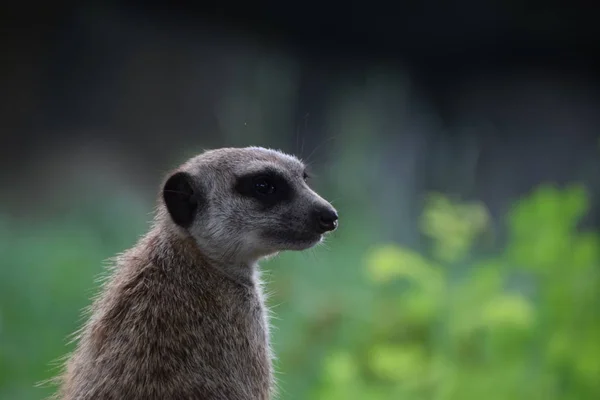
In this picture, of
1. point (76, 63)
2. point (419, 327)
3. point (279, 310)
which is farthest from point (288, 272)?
point (76, 63)

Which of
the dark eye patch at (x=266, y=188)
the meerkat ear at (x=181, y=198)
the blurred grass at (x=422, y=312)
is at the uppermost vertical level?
the dark eye patch at (x=266, y=188)

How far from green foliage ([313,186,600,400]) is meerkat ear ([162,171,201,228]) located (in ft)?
2.49

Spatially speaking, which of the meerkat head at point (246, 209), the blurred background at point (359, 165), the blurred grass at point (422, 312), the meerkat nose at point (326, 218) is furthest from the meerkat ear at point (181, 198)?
the blurred grass at point (422, 312)

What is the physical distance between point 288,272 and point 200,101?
557mm

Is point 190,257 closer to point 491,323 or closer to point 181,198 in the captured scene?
point 181,198

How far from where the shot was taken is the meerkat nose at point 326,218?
1051 millimetres

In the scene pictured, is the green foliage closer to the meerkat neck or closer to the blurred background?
the blurred background

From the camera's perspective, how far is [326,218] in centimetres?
105

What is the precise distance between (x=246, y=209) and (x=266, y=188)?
4cm

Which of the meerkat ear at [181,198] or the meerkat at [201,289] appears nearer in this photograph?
the meerkat at [201,289]

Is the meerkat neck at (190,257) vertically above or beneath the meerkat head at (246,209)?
beneath

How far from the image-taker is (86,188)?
2035 millimetres

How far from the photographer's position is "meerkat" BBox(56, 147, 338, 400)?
0.92 meters

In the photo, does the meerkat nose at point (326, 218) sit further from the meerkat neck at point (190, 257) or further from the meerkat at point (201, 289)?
the meerkat neck at point (190, 257)
